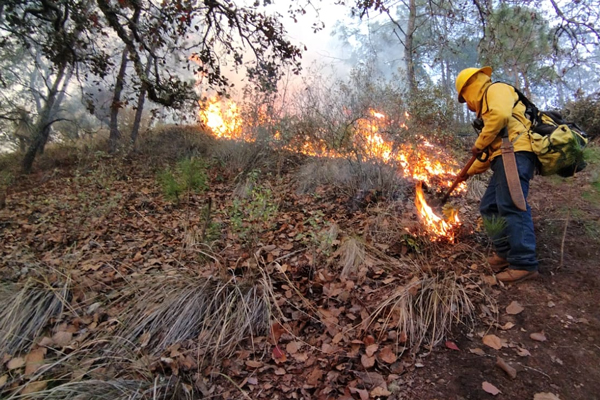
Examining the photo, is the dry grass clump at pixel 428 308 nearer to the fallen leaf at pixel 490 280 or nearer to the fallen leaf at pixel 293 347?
the fallen leaf at pixel 490 280

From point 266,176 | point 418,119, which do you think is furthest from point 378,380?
point 418,119

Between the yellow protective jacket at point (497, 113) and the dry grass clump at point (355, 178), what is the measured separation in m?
1.80

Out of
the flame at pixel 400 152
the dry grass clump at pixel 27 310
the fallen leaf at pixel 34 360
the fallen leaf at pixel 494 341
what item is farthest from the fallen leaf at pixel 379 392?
the flame at pixel 400 152

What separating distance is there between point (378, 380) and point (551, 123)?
2534 mm

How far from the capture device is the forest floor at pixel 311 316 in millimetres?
1978

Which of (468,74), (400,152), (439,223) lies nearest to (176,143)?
(400,152)

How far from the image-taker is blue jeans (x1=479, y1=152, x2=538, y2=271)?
2.67m

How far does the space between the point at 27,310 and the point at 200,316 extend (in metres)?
1.55

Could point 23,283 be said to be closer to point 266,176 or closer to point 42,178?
point 266,176

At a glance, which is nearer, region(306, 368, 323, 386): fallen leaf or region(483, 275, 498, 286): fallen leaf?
region(306, 368, 323, 386): fallen leaf

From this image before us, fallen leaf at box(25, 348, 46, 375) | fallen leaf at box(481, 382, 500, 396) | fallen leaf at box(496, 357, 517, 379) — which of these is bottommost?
fallen leaf at box(25, 348, 46, 375)

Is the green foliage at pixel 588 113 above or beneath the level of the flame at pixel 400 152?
above

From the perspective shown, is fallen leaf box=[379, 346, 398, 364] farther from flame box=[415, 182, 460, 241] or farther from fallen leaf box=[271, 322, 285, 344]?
flame box=[415, 182, 460, 241]

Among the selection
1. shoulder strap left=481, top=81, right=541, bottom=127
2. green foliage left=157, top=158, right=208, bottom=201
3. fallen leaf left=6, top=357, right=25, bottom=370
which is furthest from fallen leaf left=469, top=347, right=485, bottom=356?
green foliage left=157, top=158, right=208, bottom=201
